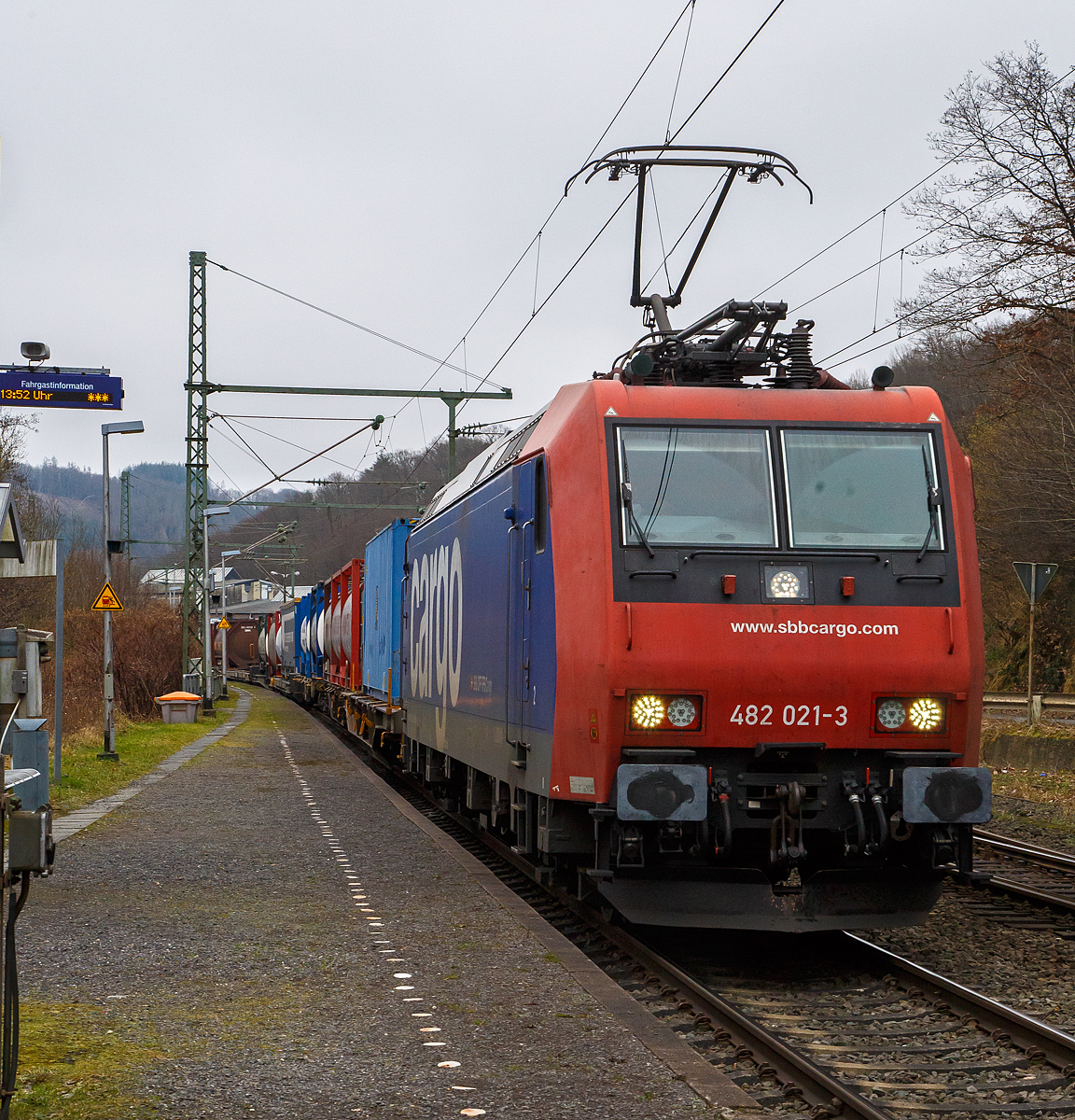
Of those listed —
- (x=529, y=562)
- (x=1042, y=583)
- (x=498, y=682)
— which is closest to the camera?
(x=529, y=562)

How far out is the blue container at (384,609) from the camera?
17344mm

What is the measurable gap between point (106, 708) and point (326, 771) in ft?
11.6

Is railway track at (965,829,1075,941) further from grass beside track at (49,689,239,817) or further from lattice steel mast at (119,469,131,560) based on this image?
lattice steel mast at (119,469,131,560)

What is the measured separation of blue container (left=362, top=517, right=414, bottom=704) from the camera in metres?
17.3

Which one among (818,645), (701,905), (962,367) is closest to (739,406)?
(818,645)

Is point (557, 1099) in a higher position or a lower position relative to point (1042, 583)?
lower

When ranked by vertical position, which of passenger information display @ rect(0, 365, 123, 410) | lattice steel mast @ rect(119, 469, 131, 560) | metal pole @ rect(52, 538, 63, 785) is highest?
lattice steel mast @ rect(119, 469, 131, 560)

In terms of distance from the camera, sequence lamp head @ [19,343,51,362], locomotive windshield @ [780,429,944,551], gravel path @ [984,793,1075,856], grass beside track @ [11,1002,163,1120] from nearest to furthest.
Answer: grass beside track @ [11,1002,163,1120] < locomotive windshield @ [780,429,944,551] < gravel path @ [984,793,1075,856] < lamp head @ [19,343,51,362]

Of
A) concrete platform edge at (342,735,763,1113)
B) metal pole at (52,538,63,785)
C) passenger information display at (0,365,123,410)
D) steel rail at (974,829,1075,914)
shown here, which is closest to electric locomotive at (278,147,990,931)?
concrete platform edge at (342,735,763,1113)

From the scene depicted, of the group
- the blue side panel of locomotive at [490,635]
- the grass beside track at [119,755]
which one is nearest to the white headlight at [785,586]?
the blue side panel of locomotive at [490,635]

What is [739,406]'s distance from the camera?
306 inches

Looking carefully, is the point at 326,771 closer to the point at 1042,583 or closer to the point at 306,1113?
the point at 1042,583

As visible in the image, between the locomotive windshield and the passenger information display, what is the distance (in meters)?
8.74

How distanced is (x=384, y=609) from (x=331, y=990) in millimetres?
11882
